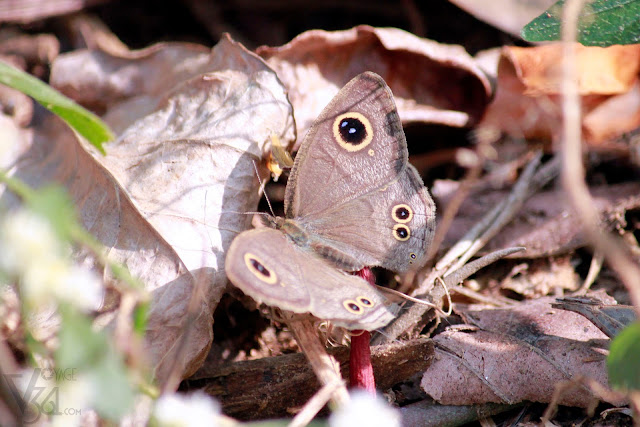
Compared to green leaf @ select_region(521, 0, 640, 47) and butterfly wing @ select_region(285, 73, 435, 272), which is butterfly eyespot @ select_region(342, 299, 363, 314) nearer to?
butterfly wing @ select_region(285, 73, 435, 272)

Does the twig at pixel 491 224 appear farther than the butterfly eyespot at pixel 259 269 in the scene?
Yes

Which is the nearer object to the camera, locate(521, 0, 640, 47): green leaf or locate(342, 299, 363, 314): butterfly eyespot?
locate(342, 299, 363, 314): butterfly eyespot

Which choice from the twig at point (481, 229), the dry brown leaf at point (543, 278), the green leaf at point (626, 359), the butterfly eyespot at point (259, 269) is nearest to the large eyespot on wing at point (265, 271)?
the butterfly eyespot at point (259, 269)

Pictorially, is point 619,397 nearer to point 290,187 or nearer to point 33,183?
point 290,187

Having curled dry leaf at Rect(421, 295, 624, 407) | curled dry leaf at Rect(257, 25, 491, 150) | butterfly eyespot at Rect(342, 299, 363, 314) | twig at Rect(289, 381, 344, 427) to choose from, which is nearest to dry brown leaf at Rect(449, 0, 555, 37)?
curled dry leaf at Rect(257, 25, 491, 150)

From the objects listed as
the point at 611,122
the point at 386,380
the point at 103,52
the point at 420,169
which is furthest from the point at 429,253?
the point at 103,52

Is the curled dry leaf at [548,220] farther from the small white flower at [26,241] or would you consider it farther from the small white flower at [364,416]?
the small white flower at [26,241]
